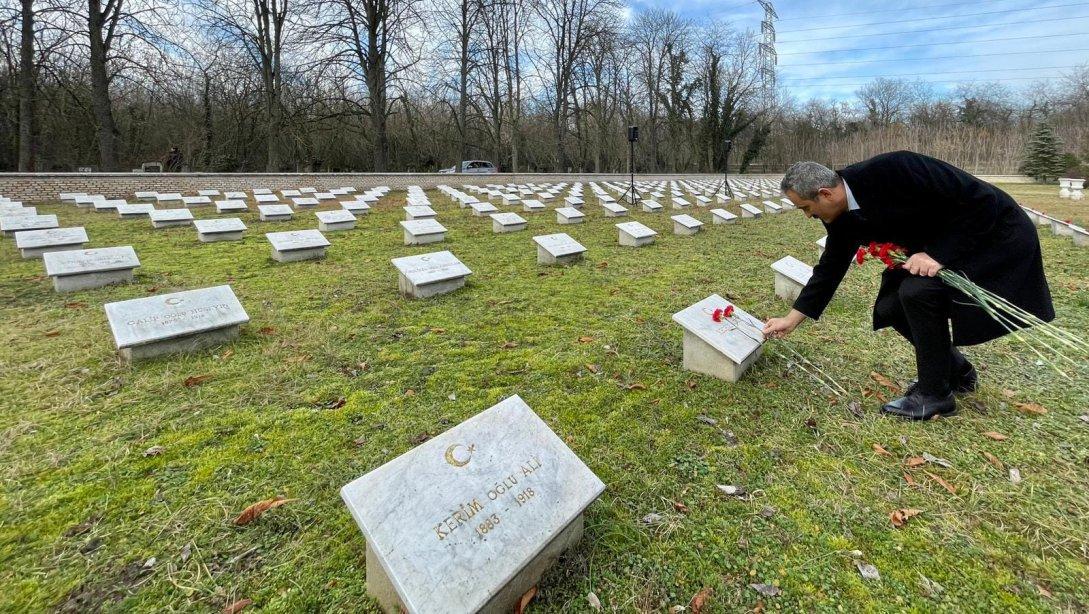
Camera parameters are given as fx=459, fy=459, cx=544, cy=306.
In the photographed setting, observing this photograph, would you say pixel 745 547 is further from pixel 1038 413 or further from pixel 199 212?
pixel 199 212

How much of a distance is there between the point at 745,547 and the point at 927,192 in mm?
1932

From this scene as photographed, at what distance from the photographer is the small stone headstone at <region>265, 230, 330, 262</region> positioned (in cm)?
656

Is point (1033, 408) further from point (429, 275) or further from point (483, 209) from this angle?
point (483, 209)

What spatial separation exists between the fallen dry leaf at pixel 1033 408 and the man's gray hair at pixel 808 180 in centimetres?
202

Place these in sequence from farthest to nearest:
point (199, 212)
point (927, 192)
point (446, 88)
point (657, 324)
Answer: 1. point (446, 88)
2. point (199, 212)
3. point (657, 324)
4. point (927, 192)

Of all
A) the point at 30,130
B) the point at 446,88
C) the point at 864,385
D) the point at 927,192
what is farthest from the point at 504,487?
the point at 446,88

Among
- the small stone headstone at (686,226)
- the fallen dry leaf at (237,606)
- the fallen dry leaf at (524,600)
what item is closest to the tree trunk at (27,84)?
the small stone headstone at (686,226)

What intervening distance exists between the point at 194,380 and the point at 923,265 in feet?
14.6

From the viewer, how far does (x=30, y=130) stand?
16.8 meters

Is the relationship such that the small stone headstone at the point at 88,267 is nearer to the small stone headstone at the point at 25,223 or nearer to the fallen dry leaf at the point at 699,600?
the small stone headstone at the point at 25,223

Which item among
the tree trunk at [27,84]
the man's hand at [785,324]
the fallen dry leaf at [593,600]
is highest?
A: the tree trunk at [27,84]

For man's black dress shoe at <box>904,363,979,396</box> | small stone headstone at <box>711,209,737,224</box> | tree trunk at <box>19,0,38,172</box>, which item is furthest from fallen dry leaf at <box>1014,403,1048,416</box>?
tree trunk at <box>19,0,38,172</box>

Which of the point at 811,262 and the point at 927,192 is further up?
the point at 927,192

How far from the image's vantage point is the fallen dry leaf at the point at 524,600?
62.4 inches
